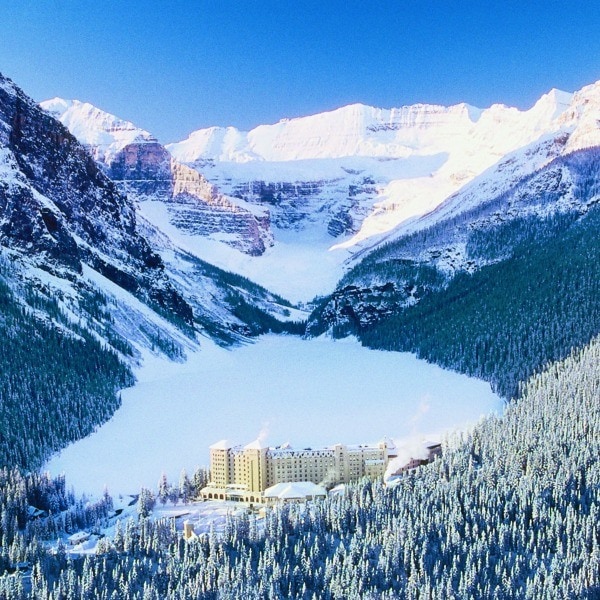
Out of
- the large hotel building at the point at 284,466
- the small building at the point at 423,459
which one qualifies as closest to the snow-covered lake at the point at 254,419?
the large hotel building at the point at 284,466

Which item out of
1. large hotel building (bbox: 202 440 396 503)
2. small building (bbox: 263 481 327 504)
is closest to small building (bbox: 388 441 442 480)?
large hotel building (bbox: 202 440 396 503)

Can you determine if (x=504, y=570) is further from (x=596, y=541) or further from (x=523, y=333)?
(x=523, y=333)

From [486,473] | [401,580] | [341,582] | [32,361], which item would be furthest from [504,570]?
[32,361]

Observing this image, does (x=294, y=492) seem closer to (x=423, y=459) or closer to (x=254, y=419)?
(x=423, y=459)

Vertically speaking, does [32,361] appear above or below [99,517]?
above

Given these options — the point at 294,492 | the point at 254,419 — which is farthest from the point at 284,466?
the point at 254,419

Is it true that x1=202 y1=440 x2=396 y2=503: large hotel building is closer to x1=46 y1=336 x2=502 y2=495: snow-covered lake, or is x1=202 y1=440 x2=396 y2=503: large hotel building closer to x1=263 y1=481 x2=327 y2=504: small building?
x1=263 y1=481 x2=327 y2=504: small building

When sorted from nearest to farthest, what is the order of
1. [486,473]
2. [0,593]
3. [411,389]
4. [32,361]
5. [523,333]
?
[0,593] → [486,473] → [32,361] → [411,389] → [523,333]
